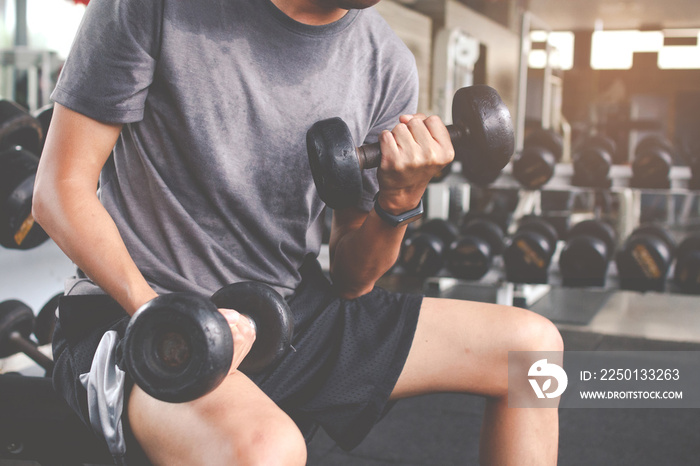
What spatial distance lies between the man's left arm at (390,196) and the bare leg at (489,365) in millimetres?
131

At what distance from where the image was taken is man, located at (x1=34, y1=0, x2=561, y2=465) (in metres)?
0.81

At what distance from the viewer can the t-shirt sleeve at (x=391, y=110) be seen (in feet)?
3.54

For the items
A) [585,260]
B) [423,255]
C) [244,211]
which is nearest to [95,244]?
[244,211]

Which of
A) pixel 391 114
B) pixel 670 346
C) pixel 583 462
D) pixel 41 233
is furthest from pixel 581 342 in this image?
pixel 41 233

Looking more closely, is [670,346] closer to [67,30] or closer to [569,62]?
[67,30]

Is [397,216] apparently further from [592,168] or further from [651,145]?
[651,145]

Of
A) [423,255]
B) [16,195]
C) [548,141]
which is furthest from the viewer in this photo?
[548,141]

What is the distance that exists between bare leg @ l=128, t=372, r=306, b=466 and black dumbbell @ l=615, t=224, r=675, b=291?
2188 mm

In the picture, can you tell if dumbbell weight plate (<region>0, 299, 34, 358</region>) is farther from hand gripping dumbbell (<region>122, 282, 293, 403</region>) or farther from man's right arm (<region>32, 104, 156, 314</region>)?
hand gripping dumbbell (<region>122, 282, 293, 403</region>)

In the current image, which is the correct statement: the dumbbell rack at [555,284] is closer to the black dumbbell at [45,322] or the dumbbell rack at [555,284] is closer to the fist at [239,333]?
the black dumbbell at [45,322]

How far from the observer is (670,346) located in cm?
242

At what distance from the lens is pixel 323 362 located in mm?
913

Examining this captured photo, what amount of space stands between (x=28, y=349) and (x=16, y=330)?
88 millimetres

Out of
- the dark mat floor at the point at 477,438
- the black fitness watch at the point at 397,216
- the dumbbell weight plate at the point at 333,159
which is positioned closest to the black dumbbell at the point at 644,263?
the dark mat floor at the point at 477,438
